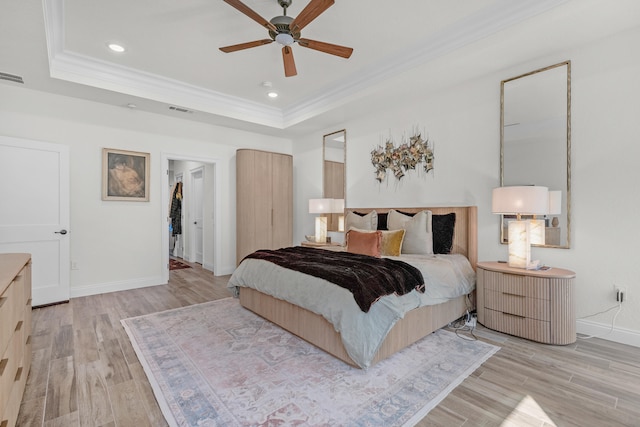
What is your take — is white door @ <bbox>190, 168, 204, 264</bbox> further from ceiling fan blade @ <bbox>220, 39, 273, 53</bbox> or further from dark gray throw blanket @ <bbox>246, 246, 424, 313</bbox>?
ceiling fan blade @ <bbox>220, 39, 273, 53</bbox>

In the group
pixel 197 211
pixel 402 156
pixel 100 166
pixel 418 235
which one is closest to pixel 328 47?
pixel 402 156

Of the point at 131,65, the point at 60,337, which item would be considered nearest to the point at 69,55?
the point at 131,65

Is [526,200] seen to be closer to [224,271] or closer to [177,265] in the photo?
[224,271]

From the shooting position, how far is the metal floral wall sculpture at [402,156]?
4094mm

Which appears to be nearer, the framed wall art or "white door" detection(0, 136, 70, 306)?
"white door" detection(0, 136, 70, 306)

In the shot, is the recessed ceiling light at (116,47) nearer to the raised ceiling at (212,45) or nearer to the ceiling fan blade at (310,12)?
the raised ceiling at (212,45)

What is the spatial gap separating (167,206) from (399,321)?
4064mm

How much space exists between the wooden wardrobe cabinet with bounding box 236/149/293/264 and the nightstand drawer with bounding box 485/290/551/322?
12.2 feet

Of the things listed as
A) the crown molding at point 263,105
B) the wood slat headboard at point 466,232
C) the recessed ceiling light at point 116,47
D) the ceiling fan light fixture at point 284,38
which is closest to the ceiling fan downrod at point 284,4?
the ceiling fan light fixture at point 284,38

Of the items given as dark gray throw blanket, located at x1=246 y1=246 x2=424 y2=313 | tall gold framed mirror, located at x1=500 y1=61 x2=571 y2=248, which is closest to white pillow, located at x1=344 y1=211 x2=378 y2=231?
dark gray throw blanket, located at x1=246 y1=246 x2=424 y2=313

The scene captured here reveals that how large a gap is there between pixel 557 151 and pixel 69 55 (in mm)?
5329

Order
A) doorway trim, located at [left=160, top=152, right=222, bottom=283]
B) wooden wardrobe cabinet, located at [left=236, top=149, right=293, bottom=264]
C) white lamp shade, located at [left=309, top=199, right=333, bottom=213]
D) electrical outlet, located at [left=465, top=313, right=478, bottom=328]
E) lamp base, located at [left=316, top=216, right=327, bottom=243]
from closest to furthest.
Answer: electrical outlet, located at [left=465, top=313, right=478, bottom=328], doorway trim, located at [left=160, top=152, right=222, bottom=283], white lamp shade, located at [left=309, top=199, right=333, bottom=213], lamp base, located at [left=316, top=216, right=327, bottom=243], wooden wardrobe cabinet, located at [left=236, top=149, right=293, bottom=264]

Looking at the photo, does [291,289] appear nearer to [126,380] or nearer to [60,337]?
[126,380]

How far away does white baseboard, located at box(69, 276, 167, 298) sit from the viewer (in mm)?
4160
